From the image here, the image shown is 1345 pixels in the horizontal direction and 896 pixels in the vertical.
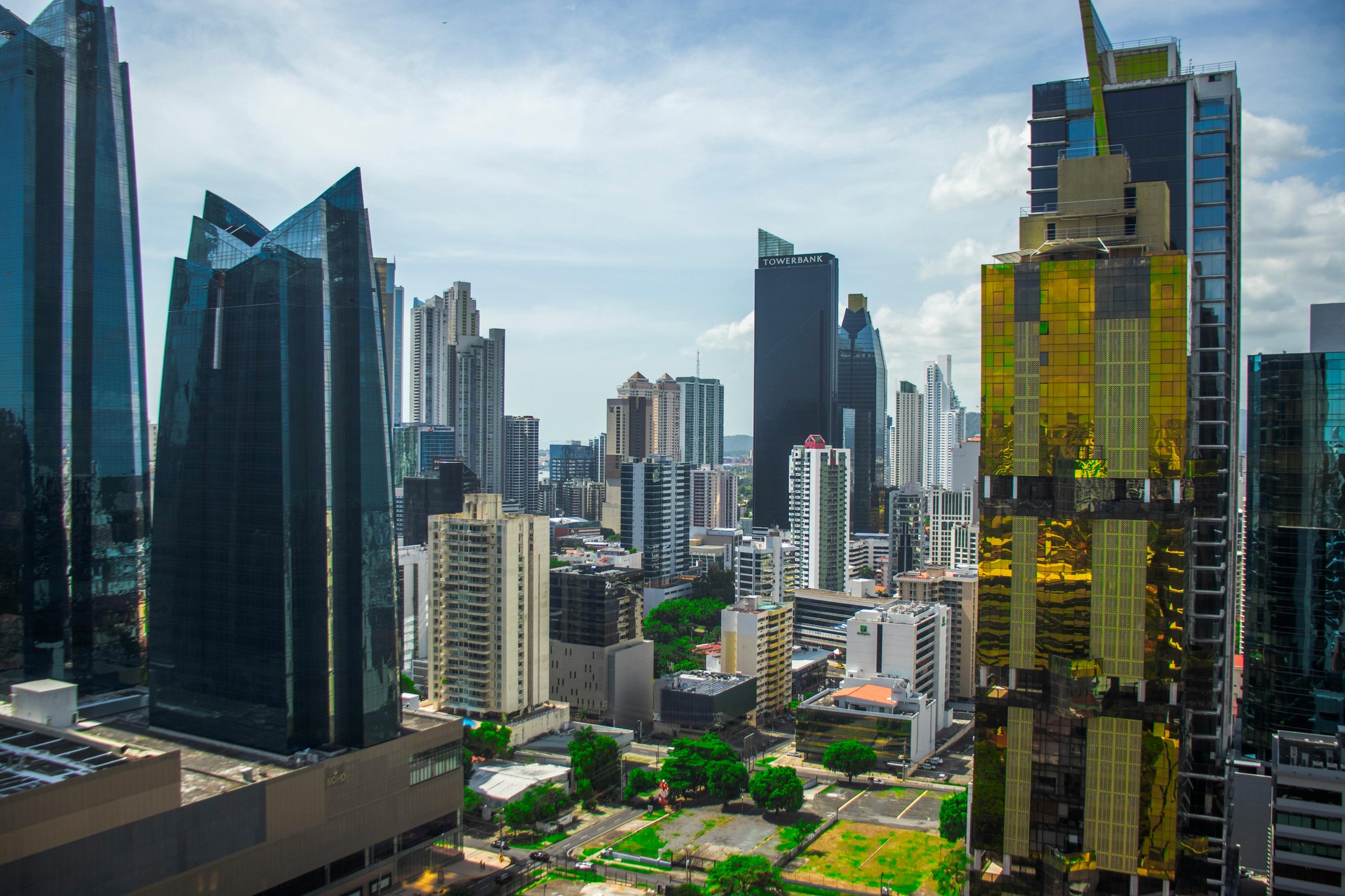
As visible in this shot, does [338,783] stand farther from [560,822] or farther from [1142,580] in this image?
[1142,580]

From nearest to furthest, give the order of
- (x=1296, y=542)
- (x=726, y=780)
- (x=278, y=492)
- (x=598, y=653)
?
(x=278, y=492), (x=1296, y=542), (x=726, y=780), (x=598, y=653)

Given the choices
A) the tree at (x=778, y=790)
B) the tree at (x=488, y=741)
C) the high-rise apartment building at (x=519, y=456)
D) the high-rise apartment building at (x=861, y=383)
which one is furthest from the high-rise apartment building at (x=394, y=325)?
the tree at (x=778, y=790)

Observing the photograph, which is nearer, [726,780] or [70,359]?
[70,359]

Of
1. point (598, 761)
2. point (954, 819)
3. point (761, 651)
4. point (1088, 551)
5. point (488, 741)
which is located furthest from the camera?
point (761, 651)

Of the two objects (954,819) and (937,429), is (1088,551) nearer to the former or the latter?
(954,819)

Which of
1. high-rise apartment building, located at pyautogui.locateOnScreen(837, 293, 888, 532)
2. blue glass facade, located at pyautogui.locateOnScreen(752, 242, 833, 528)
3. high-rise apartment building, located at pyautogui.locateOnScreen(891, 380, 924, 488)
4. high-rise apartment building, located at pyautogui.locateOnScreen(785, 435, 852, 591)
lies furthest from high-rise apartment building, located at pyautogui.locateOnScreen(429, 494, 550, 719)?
high-rise apartment building, located at pyautogui.locateOnScreen(891, 380, 924, 488)

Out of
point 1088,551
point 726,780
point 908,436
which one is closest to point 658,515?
point 726,780

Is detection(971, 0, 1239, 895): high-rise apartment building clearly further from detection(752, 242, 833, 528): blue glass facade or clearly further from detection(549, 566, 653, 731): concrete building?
detection(752, 242, 833, 528): blue glass facade

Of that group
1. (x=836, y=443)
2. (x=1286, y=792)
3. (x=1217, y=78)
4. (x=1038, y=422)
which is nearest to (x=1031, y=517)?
(x=1038, y=422)
